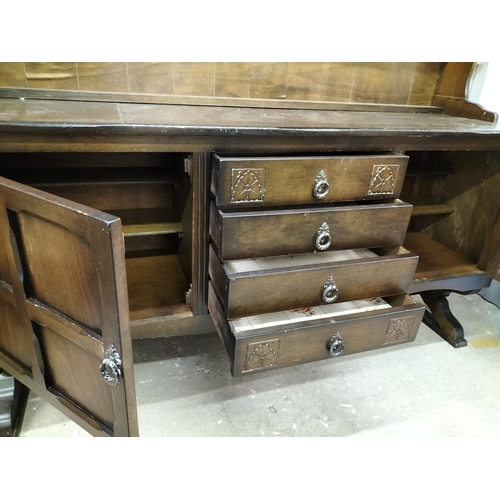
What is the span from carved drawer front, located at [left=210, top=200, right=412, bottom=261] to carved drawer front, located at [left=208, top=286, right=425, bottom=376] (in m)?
0.15

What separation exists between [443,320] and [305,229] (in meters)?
0.86

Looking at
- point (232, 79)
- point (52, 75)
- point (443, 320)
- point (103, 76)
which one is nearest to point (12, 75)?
point (52, 75)

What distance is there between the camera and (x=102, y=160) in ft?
3.88

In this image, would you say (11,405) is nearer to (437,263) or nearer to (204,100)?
(204,100)

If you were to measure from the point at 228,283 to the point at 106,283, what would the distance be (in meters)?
0.27

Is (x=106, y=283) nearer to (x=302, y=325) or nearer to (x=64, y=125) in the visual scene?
(x=64, y=125)

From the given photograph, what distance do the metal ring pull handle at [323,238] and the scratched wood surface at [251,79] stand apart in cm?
60

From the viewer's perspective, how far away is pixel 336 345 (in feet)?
2.90

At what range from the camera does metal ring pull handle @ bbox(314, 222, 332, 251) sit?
0.86 metres

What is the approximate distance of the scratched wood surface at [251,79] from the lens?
107 centimetres

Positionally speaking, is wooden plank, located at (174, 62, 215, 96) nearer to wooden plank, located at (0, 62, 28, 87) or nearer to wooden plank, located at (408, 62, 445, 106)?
wooden plank, located at (0, 62, 28, 87)

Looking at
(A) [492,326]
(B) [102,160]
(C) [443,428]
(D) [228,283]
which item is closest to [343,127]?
(D) [228,283]

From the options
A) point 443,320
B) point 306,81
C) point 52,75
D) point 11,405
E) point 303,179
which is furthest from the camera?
point 443,320

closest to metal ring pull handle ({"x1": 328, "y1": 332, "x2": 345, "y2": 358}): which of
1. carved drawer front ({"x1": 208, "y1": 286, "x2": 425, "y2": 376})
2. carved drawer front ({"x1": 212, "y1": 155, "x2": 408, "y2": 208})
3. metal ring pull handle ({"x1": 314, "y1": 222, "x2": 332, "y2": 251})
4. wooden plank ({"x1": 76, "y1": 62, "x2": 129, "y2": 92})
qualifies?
carved drawer front ({"x1": 208, "y1": 286, "x2": 425, "y2": 376})
